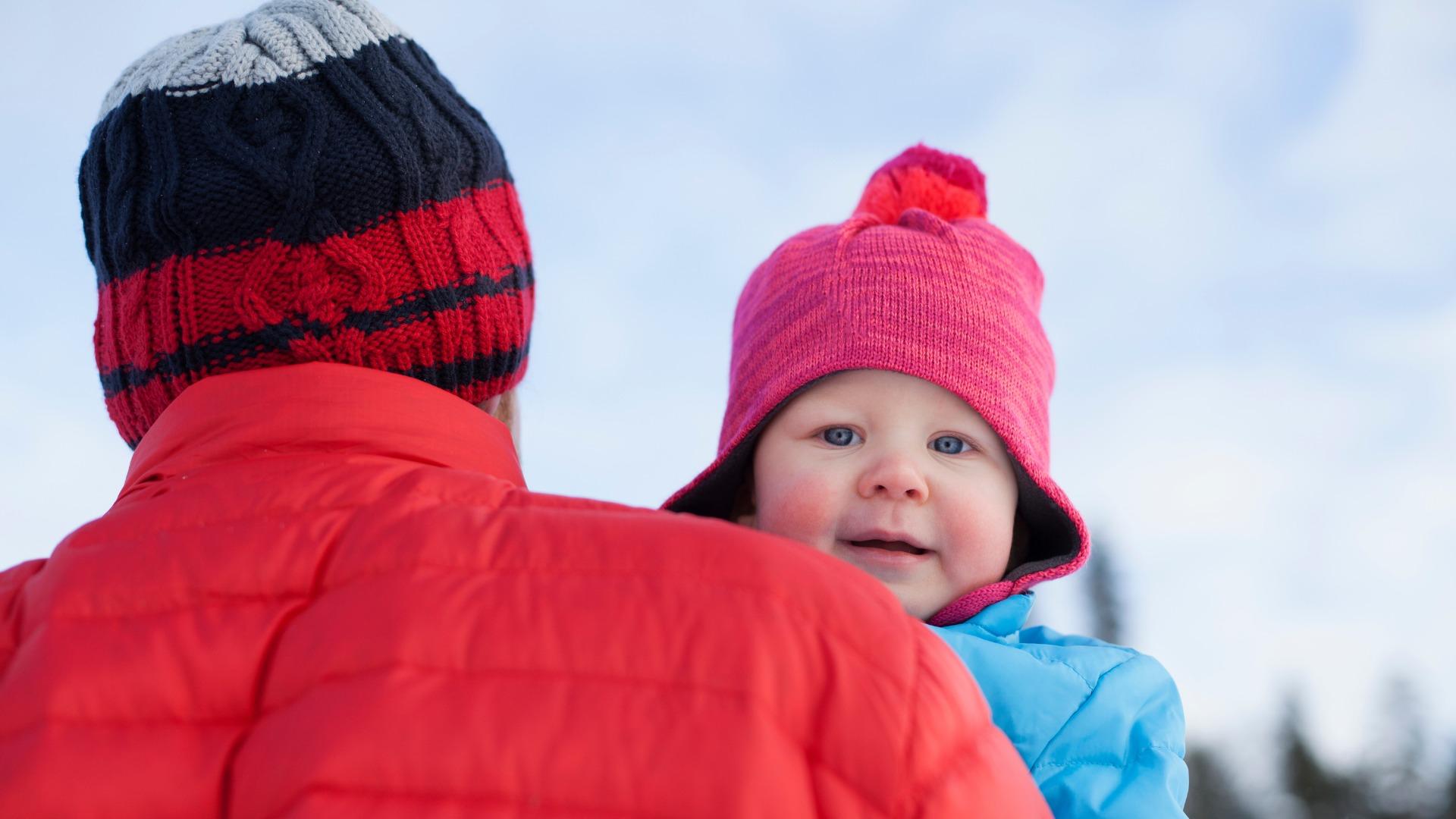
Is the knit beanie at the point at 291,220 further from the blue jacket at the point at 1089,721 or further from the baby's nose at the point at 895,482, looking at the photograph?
the blue jacket at the point at 1089,721

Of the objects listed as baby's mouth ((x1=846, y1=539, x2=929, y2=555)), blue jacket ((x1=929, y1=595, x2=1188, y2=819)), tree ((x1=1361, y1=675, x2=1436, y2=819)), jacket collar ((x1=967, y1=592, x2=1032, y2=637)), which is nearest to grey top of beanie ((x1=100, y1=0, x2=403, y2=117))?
baby's mouth ((x1=846, y1=539, x2=929, y2=555))

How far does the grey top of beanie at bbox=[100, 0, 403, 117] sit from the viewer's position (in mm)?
2061

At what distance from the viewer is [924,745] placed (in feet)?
4.45

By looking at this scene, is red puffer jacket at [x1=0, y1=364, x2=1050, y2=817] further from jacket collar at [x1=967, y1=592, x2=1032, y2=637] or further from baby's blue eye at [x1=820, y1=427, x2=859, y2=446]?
baby's blue eye at [x1=820, y1=427, x2=859, y2=446]

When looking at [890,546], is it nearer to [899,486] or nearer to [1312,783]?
[899,486]

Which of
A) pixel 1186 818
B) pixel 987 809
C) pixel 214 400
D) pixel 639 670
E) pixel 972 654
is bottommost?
pixel 1186 818

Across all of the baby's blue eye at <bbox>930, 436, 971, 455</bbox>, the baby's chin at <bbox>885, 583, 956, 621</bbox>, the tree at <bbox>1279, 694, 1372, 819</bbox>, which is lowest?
the tree at <bbox>1279, 694, 1372, 819</bbox>

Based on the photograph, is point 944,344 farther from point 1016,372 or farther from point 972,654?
point 972,654

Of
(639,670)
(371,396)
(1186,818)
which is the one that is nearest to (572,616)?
(639,670)

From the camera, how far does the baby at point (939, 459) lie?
8.35 feet

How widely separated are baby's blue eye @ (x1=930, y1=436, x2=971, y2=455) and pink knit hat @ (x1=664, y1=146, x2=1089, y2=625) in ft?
0.34

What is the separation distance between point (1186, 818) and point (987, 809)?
1.31 meters

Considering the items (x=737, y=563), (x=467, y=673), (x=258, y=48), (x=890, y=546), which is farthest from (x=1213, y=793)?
(x=467, y=673)

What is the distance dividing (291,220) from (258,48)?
0.36 meters
